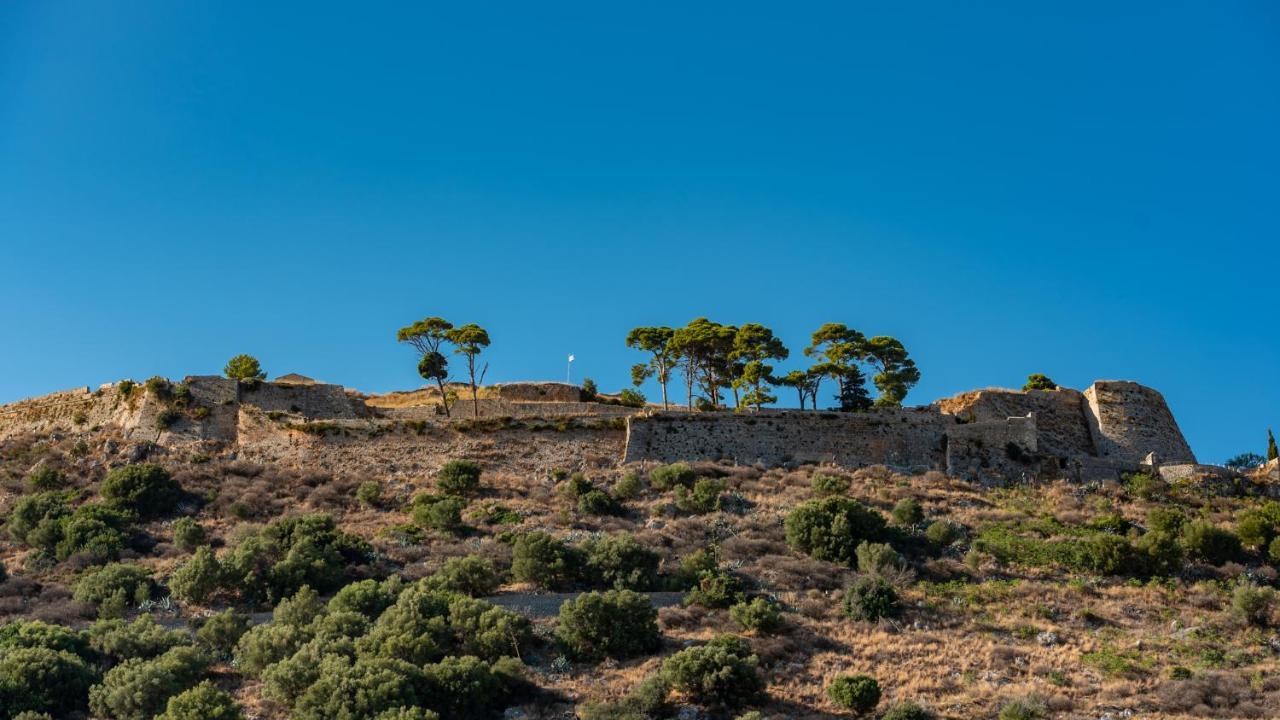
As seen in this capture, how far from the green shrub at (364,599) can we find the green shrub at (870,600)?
13100 mm

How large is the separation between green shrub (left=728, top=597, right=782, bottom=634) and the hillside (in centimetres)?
10

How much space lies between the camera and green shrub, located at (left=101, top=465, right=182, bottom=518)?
161 feet

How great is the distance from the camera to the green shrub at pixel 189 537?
150ft

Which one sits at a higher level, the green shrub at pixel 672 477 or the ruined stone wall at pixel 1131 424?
the ruined stone wall at pixel 1131 424

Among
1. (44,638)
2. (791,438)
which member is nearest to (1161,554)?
(791,438)

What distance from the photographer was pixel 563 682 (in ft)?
114

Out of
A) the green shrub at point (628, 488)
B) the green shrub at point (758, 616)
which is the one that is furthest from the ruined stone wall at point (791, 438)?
the green shrub at point (758, 616)

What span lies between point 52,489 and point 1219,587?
41.4m

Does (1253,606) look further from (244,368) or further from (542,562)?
(244,368)

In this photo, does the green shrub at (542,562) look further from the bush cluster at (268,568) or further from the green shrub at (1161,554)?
the green shrub at (1161,554)

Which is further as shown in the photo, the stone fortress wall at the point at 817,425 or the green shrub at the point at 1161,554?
the stone fortress wall at the point at 817,425

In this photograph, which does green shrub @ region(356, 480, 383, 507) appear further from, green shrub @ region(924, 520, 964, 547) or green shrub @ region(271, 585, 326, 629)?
green shrub @ region(924, 520, 964, 547)

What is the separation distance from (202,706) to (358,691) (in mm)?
3577

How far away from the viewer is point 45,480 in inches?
2052
